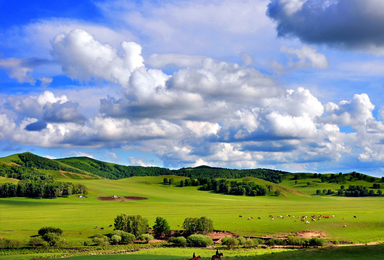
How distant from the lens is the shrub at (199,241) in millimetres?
63938

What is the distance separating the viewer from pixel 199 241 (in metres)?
64.1

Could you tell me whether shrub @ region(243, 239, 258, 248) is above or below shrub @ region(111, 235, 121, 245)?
above

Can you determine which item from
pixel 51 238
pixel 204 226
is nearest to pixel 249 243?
pixel 204 226

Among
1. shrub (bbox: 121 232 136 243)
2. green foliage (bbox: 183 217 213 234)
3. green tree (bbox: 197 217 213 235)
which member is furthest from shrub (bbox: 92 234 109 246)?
green tree (bbox: 197 217 213 235)

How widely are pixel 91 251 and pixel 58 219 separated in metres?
39.8

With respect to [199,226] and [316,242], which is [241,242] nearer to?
[199,226]

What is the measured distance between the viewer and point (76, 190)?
543 feet

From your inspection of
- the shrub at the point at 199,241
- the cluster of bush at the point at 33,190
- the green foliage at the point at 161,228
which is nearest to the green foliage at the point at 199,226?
the green foliage at the point at 161,228

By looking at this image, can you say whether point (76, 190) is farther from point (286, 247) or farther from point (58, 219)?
point (286, 247)

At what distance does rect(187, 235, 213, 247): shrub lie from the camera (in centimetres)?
6394

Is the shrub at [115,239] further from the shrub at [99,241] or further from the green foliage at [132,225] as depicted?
the green foliage at [132,225]

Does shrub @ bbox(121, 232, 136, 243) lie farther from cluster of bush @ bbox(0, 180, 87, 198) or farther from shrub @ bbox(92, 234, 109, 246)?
cluster of bush @ bbox(0, 180, 87, 198)

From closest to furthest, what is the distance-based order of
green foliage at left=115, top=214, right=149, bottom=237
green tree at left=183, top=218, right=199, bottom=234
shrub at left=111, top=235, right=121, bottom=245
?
shrub at left=111, top=235, right=121, bottom=245 < green tree at left=183, top=218, right=199, bottom=234 < green foliage at left=115, top=214, right=149, bottom=237

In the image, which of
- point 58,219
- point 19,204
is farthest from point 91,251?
point 19,204
